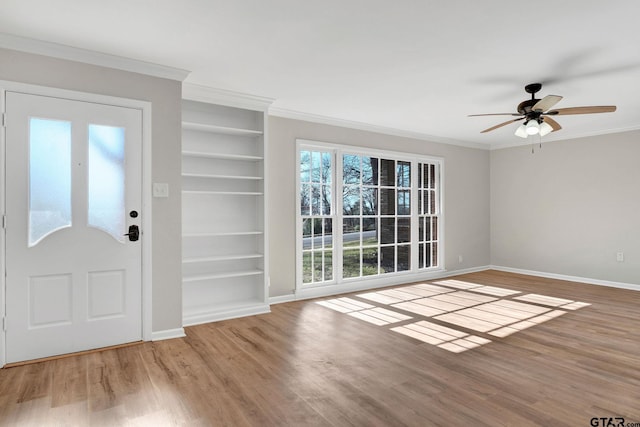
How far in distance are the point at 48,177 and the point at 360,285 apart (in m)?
4.07

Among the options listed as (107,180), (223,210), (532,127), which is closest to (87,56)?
(107,180)

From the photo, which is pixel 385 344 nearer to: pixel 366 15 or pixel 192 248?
pixel 192 248

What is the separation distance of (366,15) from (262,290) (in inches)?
124

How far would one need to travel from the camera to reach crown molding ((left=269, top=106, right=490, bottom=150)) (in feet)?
15.8

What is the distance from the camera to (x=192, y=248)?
4.17 m

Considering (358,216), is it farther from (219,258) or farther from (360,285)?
(219,258)

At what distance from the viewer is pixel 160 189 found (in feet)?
11.3

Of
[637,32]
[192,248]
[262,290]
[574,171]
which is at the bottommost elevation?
[262,290]

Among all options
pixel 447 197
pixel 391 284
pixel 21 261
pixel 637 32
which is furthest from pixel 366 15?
pixel 447 197

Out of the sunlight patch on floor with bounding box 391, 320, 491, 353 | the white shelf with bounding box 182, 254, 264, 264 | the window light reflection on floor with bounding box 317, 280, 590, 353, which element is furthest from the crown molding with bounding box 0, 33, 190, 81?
the sunlight patch on floor with bounding box 391, 320, 491, 353

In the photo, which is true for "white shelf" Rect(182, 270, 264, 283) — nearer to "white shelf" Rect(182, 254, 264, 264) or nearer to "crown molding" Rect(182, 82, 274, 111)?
"white shelf" Rect(182, 254, 264, 264)

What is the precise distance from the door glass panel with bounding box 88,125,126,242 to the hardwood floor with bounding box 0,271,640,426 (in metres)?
1.11

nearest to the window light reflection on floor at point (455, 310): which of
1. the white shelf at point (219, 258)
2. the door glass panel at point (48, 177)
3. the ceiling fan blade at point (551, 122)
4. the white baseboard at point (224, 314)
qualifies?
the white baseboard at point (224, 314)

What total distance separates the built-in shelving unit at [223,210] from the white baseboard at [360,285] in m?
0.58
